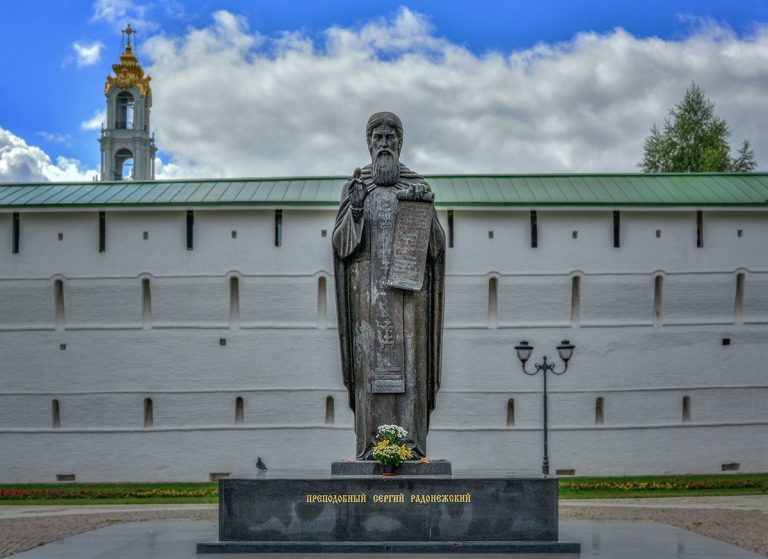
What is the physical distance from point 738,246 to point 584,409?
6.95 m

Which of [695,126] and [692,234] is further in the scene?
[695,126]

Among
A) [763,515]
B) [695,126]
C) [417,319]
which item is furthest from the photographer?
[695,126]

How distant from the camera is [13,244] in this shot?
34250 millimetres

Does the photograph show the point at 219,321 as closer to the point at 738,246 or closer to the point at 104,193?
the point at 104,193

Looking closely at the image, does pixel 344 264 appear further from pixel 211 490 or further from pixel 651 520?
pixel 211 490

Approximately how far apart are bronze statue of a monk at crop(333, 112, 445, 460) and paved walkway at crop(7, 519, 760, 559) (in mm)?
1935

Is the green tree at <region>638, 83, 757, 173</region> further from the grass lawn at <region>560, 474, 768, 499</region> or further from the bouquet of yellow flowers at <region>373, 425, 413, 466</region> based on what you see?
the bouquet of yellow flowers at <region>373, 425, 413, 466</region>

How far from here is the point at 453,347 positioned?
3366 centimetres

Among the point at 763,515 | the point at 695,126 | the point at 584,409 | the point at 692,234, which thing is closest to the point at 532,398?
the point at 584,409

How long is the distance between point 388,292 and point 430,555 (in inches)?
→ 113

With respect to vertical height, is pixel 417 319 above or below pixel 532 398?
above

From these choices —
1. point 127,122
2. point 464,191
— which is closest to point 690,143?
point 464,191

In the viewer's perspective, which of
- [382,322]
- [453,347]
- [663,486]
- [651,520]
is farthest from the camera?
[453,347]

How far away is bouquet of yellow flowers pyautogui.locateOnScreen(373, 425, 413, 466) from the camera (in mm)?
10789
